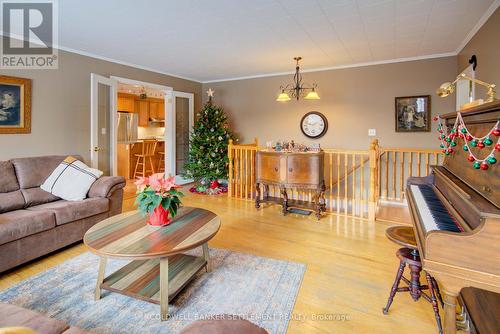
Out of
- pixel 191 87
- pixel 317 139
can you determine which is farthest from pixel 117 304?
pixel 191 87

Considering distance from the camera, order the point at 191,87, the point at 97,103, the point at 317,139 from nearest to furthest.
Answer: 1. the point at 97,103
2. the point at 317,139
3. the point at 191,87

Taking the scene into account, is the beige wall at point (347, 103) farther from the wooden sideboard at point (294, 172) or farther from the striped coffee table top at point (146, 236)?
the striped coffee table top at point (146, 236)

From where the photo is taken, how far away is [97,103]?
4.25 metres

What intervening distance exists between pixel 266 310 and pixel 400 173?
3.76 meters

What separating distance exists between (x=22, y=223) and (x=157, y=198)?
1.36 meters

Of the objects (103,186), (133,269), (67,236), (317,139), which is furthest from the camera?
(317,139)

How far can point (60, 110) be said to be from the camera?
3904 mm

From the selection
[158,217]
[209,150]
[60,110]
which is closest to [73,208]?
[158,217]

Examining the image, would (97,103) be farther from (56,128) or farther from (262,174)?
(262,174)

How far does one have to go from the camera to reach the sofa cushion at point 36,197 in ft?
9.95

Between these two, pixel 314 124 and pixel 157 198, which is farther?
pixel 314 124

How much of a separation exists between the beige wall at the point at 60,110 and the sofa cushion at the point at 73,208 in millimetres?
1109

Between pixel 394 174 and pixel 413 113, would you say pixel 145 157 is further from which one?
pixel 413 113

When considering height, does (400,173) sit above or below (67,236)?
above
